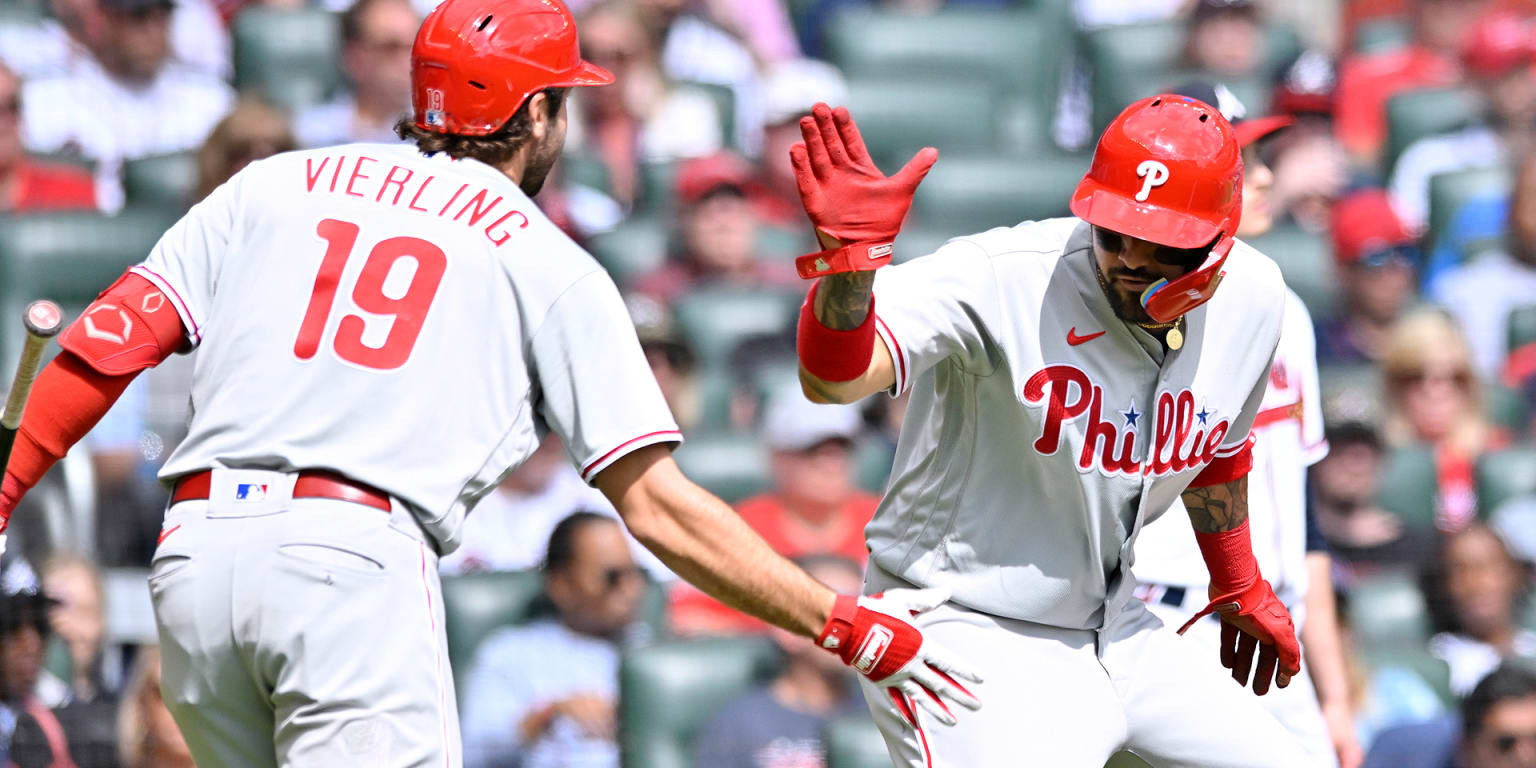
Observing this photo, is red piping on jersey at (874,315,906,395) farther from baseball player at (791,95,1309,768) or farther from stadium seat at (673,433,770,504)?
stadium seat at (673,433,770,504)

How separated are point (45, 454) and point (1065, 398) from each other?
1.55m

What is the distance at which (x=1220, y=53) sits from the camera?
7027mm

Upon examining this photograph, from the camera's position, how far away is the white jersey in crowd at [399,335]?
7.82 ft

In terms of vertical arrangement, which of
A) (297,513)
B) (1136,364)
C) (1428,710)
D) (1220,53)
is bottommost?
(1428,710)

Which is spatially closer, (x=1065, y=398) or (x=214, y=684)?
(x=214, y=684)

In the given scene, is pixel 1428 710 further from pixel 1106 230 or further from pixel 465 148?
pixel 465 148

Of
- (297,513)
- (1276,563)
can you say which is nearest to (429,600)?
(297,513)

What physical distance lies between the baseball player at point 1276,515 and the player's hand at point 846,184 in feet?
4.23

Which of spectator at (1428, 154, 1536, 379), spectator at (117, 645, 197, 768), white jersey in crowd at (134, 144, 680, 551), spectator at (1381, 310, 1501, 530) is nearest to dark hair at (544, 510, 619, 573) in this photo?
spectator at (117, 645, 197, 768)

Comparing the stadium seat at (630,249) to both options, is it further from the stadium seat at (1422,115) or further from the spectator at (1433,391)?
the stadium seat at (1422,115)

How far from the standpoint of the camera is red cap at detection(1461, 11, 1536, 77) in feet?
23.4

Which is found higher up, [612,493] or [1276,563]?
[612,493]

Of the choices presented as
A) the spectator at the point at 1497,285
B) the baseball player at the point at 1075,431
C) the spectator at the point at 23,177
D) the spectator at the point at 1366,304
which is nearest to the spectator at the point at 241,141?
the spectator at the point at 23,177

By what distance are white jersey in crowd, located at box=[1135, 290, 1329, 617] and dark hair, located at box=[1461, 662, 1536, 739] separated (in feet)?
4.62
